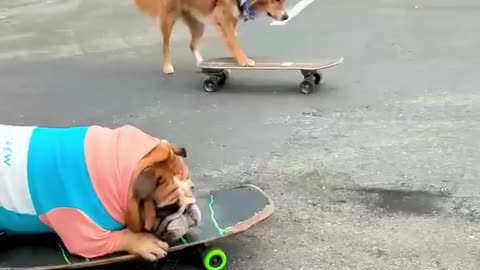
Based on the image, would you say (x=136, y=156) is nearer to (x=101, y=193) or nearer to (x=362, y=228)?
(x=101, y=193)

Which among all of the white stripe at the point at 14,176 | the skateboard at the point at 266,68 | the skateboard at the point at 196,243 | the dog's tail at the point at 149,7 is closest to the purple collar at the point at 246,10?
the skateboard at the point at 266,68

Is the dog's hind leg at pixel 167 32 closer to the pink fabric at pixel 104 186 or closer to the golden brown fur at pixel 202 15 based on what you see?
the golden brown fur at pixel 202 15

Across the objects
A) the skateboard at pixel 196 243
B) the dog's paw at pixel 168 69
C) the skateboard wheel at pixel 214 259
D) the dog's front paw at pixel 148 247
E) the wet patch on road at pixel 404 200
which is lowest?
the dog's paw at pixel 168 69

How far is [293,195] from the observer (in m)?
4.66

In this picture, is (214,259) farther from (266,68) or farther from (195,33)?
(195,33)

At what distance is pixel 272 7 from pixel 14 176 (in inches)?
179

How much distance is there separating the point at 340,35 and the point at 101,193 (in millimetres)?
6091

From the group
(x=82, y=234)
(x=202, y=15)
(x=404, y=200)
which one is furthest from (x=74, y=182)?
(x=202, y=15)

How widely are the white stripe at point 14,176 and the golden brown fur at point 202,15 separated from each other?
382 cm

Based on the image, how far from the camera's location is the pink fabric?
334cm

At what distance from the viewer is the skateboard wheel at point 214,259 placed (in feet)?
12.2

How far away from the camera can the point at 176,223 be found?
136 inches

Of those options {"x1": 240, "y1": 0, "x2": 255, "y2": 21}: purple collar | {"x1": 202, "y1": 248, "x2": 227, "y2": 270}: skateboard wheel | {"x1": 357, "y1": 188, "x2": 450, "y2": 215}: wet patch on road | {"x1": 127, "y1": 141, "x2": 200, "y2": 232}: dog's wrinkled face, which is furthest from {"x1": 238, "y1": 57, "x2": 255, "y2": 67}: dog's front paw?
{"x1": 127, "y1": 141, "x2": 200, "y2": 232}: dog's wrinkled face

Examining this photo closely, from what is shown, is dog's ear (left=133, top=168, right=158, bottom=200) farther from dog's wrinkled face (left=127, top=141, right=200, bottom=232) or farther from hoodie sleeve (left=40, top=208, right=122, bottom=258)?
hoodie sleeve (left=40, top=208, right=122, bottom=258)
